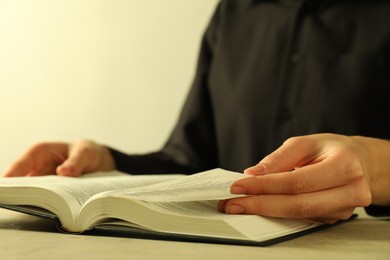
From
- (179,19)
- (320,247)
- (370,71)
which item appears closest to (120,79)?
(179,19)

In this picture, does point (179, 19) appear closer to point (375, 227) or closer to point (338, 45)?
point (338, 45)

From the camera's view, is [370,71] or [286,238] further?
[370,71]

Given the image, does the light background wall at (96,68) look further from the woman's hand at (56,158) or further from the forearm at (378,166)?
the forearm at (378,166)

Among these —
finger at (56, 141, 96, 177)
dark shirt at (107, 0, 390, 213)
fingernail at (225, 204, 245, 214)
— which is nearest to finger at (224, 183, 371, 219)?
fingernail at (225, 204, 245, 214)

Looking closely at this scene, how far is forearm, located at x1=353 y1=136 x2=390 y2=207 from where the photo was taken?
76cm

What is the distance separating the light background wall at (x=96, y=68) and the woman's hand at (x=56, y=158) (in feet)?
3.27

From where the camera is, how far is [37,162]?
1138 mm

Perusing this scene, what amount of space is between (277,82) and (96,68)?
1100mm

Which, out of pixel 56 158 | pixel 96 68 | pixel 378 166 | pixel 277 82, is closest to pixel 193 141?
pixel 277 82

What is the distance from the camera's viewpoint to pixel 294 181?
63 cm

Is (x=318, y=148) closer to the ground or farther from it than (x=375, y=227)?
farther from it

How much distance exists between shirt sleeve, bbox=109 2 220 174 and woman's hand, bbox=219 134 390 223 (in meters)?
0.70

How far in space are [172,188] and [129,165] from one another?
25.4 inches

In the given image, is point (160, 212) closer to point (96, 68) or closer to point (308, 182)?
point (308, 182)
